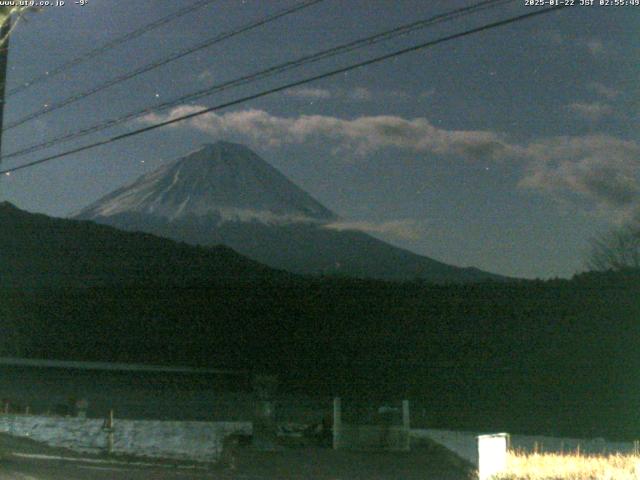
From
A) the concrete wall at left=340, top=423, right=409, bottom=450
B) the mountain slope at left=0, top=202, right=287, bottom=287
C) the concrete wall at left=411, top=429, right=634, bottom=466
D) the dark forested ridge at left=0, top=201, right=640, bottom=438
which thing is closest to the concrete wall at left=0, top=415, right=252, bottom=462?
A: the concrete wall at left=340, top=423, right=409, bottom=450

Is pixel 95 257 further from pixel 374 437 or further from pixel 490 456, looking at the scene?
pixel 490 456

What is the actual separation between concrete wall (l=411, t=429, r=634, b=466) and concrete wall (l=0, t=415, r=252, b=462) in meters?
5.18

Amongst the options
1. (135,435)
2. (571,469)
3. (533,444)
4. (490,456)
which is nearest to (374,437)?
(533,444)

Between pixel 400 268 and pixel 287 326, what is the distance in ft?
56.5

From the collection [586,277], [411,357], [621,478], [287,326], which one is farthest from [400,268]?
[621,478]

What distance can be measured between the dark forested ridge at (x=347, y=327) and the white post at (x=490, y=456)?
442 inches

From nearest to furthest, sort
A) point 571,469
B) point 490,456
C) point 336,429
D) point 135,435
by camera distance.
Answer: point 571,469 → point 490,456 → point 336,429 → point 135,435

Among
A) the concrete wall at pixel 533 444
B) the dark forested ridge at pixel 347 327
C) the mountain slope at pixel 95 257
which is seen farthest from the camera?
the mountain slope at pixel 95 257

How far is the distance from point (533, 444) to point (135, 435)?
10163 mm

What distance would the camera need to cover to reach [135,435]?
20.7 m

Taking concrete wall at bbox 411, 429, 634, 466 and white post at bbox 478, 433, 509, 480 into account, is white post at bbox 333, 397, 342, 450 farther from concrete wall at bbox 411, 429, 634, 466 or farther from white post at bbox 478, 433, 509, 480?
white post at bbox 478, 433, 509, 480

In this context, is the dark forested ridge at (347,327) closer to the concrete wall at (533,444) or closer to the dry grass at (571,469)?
the concrete wall at (533,444)

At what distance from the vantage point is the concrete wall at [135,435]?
18.8 metres

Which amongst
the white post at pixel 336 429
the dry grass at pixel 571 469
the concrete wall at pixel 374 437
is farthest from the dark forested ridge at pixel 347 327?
the dry grass at pixel 571 469
